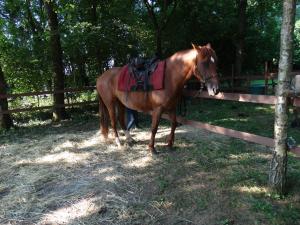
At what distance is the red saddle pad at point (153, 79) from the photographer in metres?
5.62

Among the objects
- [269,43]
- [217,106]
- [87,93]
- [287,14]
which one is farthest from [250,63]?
[287,14]

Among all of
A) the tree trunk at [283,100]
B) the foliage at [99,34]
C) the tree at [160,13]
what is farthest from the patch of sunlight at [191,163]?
the tree at [160,13]

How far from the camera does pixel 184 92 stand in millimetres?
6055

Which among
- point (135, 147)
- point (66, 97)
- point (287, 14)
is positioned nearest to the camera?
point (287, 14)

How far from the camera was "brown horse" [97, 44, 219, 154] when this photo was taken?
16.1 ft

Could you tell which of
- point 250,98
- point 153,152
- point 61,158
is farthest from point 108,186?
point 250,98

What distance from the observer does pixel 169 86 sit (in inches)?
220

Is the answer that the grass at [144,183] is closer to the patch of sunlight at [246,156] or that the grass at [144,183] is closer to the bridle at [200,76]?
the patch of sunlight at [246,156]

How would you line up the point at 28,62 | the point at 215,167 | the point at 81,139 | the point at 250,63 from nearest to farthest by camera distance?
the point at 215,167
the point at 81,139
the point at 28,62
the point at 250,63

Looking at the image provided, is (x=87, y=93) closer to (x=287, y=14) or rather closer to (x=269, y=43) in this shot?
(x=287, y=14)

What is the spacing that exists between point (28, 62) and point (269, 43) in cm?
1521

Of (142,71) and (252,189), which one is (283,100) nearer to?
(252,189)

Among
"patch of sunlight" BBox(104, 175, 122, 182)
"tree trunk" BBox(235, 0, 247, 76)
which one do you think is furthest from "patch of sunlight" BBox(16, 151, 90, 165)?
"tree trunk" BBox(235, 0, 247, 76)

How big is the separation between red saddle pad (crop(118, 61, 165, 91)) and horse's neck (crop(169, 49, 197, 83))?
27 centimetres
